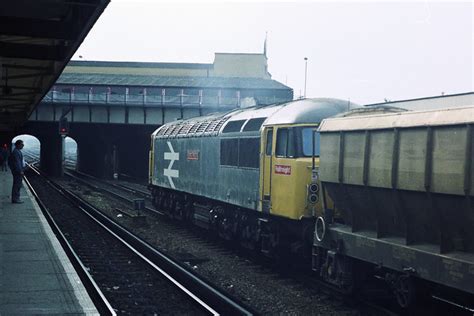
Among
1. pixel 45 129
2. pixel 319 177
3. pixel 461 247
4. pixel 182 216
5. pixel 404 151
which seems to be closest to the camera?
pixel 461 247

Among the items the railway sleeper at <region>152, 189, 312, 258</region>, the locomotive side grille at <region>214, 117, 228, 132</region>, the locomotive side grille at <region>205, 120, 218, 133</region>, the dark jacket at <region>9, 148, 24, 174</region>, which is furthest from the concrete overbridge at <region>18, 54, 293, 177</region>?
the dark jacket at <region>9, 148, 24, 174</region>

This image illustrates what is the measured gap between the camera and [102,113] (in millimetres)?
39750

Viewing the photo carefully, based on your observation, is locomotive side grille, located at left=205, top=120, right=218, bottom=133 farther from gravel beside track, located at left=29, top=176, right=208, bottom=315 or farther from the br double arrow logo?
gravel beside track, located at left=29, top=176, right=208, bottom=315

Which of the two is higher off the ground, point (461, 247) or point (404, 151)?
point (404, 151)

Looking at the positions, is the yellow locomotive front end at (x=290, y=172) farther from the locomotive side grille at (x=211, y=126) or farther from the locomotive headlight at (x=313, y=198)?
the locomotive side grille at (x=211, y=126)

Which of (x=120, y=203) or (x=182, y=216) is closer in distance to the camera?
(x=182, y=216)

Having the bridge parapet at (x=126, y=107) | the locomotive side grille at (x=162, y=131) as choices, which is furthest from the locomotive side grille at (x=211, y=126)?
the bridge parapet at (x=126, y=107)

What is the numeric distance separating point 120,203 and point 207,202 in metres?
12.2

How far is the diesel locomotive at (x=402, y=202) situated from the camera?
287 inches

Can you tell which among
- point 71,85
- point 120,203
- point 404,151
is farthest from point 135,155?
point 404,151

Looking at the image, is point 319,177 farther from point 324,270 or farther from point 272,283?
point 272,283

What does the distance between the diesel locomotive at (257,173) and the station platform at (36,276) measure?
4.04 metres

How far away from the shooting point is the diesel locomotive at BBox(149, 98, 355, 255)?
38.8 feet

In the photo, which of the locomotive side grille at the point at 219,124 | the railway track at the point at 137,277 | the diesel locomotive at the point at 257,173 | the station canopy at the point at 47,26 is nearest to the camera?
the railway track at the point at 137,277
